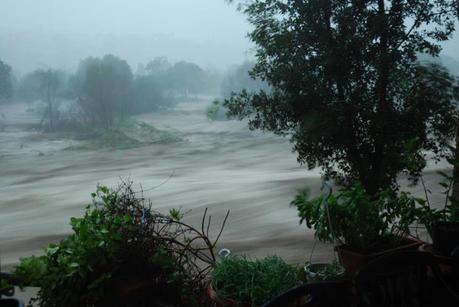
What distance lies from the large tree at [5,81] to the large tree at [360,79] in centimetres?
392

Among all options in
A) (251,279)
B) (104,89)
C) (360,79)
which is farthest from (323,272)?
(104,89)

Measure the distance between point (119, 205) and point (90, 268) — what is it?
1.03 feet

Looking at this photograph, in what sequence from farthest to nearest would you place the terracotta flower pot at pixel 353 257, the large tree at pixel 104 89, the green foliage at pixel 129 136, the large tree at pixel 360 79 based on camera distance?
1. the green foliage at pixel 129 136
2. the large tree at pixel 104 89
3. the large tree at pixel 360 79
4. the terracotta flower pot at pixel 353 257

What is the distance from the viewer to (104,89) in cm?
771

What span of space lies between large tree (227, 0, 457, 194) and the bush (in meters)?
1.22

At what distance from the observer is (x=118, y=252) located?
1.22 metres

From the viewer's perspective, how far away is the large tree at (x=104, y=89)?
7.45m

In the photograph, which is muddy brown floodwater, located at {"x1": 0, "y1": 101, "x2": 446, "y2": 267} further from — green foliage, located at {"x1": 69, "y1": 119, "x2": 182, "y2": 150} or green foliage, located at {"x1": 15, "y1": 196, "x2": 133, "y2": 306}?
green foliage, located at {"x1": 15, "y1": 196, "x2": 133, "y2": 306}

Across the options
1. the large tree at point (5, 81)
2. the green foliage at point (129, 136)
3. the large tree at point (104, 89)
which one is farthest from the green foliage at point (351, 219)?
the large tree at point (104, 89)

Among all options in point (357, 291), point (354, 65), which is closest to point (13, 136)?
point (354, 65)

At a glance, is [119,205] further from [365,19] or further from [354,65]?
[365,19]

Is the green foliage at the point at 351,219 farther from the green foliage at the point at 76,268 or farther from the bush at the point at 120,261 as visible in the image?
the green foliage at the point at 76,268

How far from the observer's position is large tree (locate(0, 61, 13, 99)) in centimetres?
518

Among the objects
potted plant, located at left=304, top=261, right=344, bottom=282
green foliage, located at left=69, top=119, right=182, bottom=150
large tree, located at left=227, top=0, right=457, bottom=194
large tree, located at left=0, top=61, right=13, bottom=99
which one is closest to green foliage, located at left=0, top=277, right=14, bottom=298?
potted plant, located at left=304, top=261, right=344, bottom=282
